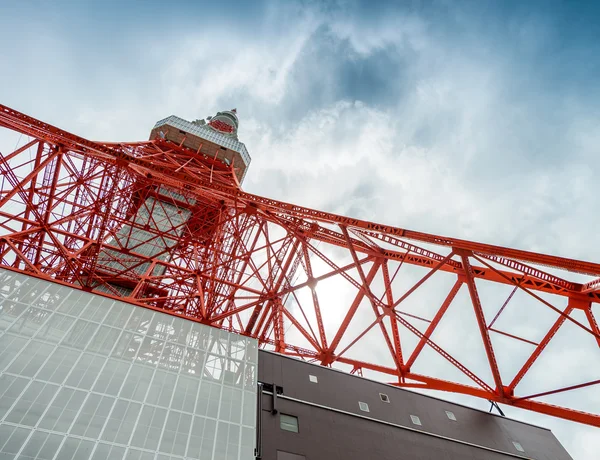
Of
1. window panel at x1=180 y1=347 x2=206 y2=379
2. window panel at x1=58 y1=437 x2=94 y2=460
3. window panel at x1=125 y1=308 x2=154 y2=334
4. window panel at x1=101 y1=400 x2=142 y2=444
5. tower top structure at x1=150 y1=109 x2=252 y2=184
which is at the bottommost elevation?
window panel at x1=58 y1=437 x2=94 y2=460

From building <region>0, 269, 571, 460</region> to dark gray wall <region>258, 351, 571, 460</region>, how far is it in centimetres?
4

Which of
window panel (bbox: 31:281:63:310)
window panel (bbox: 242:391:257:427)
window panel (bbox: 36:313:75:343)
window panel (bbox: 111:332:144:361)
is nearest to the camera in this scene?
window panel (bbox: 242:391:257:427)

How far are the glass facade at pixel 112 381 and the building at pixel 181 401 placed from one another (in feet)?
0.09

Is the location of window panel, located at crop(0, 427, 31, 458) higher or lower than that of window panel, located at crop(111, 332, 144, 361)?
lower

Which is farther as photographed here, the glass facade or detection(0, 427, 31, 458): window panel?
the glass facade

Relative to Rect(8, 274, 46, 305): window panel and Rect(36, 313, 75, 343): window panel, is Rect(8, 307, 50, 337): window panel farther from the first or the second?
Rect(8, 274, 46, 305): window panel

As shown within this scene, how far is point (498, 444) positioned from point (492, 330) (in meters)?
4.56

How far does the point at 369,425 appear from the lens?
1251cm

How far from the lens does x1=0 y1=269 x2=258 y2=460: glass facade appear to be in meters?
8.93

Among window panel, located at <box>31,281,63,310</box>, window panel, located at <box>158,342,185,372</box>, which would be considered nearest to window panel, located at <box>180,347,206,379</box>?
window panel, located at <box>158,342,185,372</box>

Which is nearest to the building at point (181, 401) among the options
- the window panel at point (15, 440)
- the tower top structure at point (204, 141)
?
the window panel at point (15, 440)

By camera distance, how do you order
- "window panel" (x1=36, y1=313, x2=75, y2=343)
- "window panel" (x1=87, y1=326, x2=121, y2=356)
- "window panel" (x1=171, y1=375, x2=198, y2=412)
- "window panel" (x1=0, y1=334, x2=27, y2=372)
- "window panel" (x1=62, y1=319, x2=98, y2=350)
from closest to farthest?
1. "window panel" (x1=0, y1=334, x2=27, y2=372)
2. "window panel" (x1=171, y1=375, x2=198, y2=412)
3. "window panel" (x1=36, y1=313, x2=75, y2=343)
4. "window panel" (x1=62, y1=319, x2=98, y2=350)
5. "window panel" (x1=87, y1=326, x2=121, y2=356)

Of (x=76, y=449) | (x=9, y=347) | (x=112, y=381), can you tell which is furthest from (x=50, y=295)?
(x=76, y=449)

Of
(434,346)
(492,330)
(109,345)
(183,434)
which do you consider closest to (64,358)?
(109,345)
